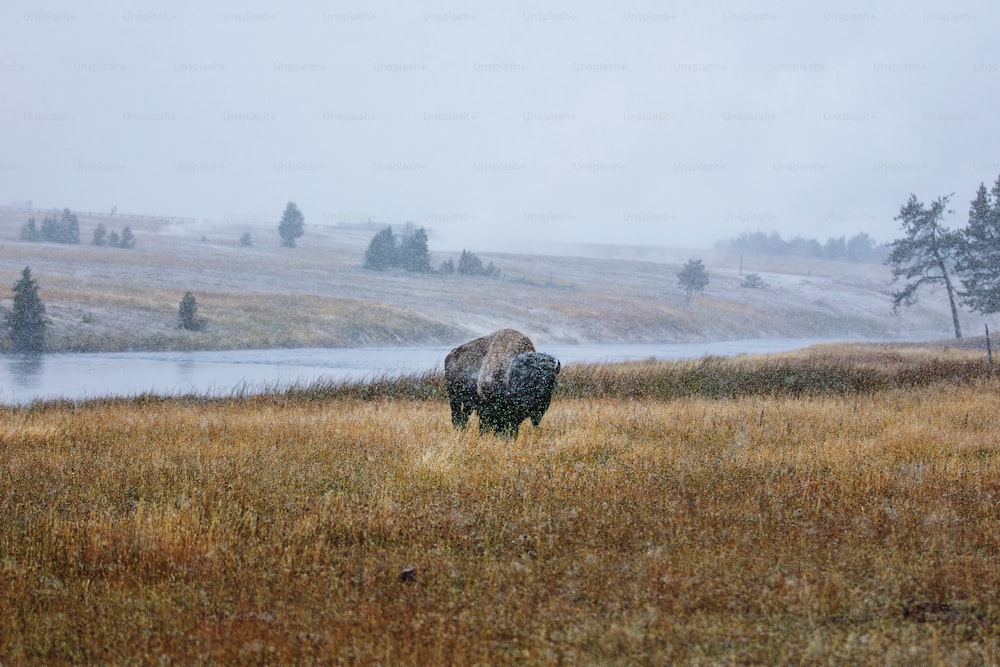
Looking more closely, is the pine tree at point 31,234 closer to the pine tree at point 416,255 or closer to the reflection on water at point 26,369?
the pine tree at point 416,255

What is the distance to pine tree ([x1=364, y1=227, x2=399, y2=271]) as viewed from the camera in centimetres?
6544

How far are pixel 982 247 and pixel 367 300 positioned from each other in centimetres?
3899

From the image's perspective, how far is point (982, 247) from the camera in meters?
51.8

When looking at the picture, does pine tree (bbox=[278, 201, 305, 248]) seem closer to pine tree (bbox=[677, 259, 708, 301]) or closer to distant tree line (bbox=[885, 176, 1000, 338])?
pine tree (bbox=[677, 259, 708, 301])

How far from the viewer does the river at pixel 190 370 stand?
72.2 feet

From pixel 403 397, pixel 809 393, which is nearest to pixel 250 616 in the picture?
pixel 403 397

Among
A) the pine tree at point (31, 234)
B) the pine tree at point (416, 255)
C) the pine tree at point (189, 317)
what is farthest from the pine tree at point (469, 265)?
the pine tree at point (31, 234)

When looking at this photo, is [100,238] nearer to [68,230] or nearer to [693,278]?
[68,230]

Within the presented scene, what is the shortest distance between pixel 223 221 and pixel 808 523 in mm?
107632

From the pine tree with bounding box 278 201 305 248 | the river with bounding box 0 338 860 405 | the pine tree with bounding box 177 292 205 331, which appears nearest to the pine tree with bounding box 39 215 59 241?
the pine tree with bounding box 278 201 305 248

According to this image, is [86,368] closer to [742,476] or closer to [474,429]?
[474,429]

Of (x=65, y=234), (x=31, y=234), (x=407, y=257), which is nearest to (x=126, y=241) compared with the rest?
(x=65, y=234)

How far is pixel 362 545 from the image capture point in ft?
21.3

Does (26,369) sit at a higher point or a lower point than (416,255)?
lower
